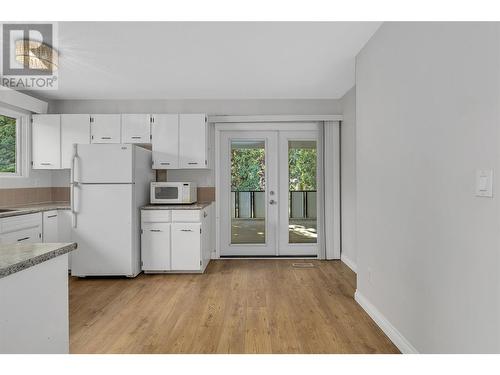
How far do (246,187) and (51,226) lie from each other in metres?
2.72

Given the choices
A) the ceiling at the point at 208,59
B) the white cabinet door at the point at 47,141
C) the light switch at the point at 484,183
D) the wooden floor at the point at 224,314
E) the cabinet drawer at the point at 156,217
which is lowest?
the wooden floor at the point at 224,314

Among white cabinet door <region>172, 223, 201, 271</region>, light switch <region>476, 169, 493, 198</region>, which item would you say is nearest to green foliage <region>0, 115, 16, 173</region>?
white cabinet door <region>172, 223, 201, 271</region>

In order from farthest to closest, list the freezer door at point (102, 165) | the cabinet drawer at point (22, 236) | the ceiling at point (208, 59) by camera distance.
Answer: the freezer door at point (102, 165), the cabinet drawer at point (22, 236), the ceiling at point (208, 59)

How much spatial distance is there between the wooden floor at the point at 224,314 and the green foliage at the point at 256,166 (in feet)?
4.84

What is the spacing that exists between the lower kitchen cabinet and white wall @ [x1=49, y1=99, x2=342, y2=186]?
988 mm

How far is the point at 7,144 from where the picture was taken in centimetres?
469

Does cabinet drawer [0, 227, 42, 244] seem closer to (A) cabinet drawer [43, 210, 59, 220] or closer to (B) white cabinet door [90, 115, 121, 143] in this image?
(A) cabinet drawer [43, 210, 59, 220]

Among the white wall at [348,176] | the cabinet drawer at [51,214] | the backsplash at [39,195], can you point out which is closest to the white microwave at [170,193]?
the backsplash at [39,195]

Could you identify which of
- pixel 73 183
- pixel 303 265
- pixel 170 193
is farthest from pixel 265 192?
pixel 73 183

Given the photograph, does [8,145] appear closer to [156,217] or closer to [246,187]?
[156,217]

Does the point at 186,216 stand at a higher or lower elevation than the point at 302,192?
lower

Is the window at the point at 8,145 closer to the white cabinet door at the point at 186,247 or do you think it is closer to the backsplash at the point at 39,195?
the backsplash at the point at 39,195

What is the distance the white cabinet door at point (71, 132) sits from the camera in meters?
4.95

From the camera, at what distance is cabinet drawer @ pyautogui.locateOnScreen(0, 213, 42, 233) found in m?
3.52
